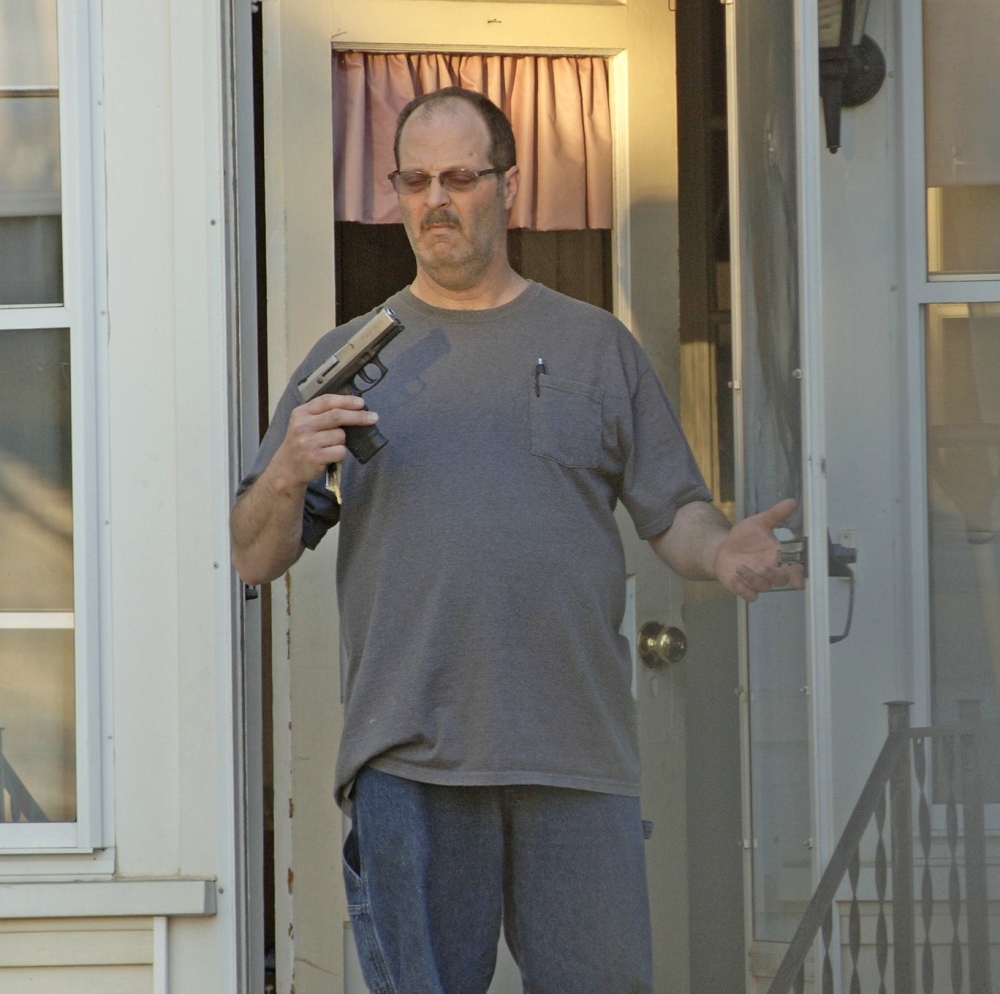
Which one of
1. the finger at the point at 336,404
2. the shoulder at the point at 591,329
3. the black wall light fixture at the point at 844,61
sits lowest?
the finger at the point at 336,404

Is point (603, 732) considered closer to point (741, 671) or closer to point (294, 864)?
point (741, 671)

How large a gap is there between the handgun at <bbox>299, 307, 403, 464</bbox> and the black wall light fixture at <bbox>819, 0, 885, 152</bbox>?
1.25 meters

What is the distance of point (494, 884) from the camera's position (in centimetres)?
239

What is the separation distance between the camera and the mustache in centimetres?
247

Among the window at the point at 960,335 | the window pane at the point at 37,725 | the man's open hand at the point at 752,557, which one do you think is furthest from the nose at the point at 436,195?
the window pane at the point at 37,725

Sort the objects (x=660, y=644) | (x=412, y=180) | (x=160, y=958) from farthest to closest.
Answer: (x=660, y=644)
(x=160, y=958)
(x=412, y=180)

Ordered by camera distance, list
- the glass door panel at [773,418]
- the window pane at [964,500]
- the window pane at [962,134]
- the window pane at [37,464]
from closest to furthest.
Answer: the glass door panel at [773,418]
the window pane at [964,500]
the window pane at [962,134]
the window pane at [37,464]

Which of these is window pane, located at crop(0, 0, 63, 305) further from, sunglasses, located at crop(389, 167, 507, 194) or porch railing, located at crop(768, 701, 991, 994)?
porch railing, located at crop(768, 701, 991, 994)

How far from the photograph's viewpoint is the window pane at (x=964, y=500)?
2891mm

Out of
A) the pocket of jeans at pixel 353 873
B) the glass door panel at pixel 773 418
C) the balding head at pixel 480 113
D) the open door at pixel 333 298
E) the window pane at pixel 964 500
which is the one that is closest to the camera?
the pocket of jeans at pixel 353 873

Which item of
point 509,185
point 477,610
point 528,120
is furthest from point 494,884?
point 528,120

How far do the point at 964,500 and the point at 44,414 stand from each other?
2.08 meters

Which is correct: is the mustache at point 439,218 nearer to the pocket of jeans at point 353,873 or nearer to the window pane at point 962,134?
the pocket of jeans at point 353,873

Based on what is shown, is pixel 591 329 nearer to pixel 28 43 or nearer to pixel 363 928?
pixel 363 928
